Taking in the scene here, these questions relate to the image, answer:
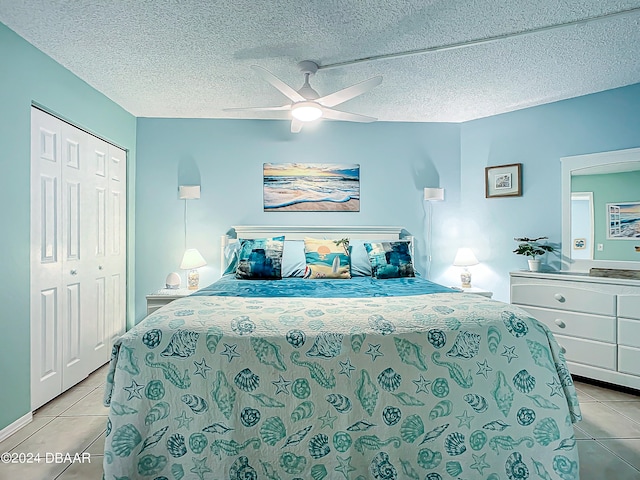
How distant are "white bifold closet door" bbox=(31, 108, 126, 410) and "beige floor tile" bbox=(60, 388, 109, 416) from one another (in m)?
0.21

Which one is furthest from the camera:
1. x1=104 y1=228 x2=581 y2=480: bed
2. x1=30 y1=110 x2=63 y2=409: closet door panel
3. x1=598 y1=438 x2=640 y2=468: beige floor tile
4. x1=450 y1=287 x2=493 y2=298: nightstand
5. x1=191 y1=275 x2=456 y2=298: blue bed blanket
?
x1=450 y1=287 x2=493 y2=298: nightstand

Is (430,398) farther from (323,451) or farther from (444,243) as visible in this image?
(444,243)

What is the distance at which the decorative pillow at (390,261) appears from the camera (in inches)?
132

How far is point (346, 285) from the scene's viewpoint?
2.87m

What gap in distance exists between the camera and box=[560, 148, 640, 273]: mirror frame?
10.8ft

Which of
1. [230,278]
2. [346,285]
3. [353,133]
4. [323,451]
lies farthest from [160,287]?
[323,451]

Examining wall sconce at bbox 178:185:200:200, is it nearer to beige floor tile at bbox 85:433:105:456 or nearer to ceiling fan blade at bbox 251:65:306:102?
ceiling fan blade at bbox 251:65:306:102

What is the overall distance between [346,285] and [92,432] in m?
1.85

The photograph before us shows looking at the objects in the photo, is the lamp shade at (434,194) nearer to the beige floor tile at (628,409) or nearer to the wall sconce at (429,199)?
the wall sconce at (429,199)

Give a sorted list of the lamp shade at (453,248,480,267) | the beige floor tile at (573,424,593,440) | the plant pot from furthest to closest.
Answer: the lamp shade at (453,248,480,267), the plant pot, the beige floor tile at (573,424,593,440)

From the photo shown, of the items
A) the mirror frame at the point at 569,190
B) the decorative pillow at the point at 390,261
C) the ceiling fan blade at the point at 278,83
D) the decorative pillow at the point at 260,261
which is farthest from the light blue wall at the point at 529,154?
the ceiling fan blade at the point at 278,83

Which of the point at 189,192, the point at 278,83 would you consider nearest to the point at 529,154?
the point at 278,83

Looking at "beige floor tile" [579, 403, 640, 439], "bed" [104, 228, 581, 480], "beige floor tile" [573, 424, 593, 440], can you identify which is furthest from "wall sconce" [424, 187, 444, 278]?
"bed" [104, 228, 581, 480]

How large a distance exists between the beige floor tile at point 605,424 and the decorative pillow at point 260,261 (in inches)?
93.6
